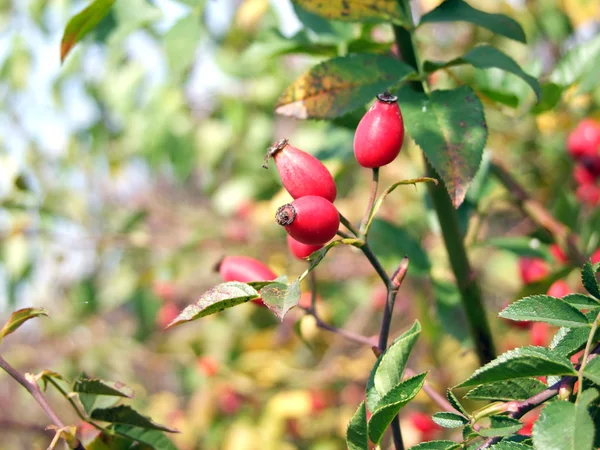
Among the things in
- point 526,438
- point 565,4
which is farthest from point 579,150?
point 526,438

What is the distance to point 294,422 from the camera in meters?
2.37

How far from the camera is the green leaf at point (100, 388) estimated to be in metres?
0.68

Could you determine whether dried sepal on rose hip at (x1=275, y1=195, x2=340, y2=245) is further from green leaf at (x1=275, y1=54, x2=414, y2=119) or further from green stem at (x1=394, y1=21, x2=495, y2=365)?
green stem at (x1=394, y1=21, x2=495, y2=365)

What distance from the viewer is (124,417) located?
0.72 metres

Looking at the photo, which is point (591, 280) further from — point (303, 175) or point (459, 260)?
point (459, 260)

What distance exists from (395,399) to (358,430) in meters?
0.05

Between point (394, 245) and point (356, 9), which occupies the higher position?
point (356, 9)

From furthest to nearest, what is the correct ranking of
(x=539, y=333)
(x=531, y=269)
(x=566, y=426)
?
(x=531, y=269) → (x=539, y=333) → (x=566, y=426)

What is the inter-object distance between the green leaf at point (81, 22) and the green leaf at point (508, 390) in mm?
691

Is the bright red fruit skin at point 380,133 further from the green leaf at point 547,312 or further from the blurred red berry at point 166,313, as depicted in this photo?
the blurred red berry at point 166,313

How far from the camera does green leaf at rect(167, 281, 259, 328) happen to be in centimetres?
58

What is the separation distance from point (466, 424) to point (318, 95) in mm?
450

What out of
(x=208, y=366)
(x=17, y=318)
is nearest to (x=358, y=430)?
(x=17, y=318)

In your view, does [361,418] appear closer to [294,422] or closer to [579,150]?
[579,150]
